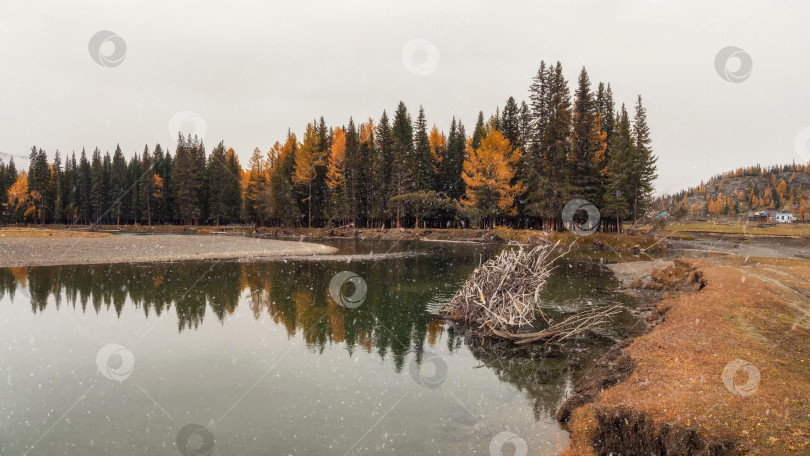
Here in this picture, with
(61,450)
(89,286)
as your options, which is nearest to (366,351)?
(61,450)

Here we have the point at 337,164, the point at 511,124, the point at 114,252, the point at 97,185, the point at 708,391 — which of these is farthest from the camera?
the point at 97,185

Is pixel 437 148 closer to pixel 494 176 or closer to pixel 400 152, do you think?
pixel 400 152

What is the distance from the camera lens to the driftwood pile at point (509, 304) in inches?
630

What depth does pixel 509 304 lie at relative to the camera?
16.8 m

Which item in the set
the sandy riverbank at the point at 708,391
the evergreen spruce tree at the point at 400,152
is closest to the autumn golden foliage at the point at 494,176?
the evergreen spruce tree at the point at 400,152

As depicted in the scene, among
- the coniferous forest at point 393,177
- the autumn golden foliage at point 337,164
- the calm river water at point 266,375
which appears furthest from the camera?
the autumn golden foliage at point 337,164

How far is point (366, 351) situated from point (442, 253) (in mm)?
33815

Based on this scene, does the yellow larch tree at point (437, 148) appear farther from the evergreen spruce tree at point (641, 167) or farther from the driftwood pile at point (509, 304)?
the driftwood pile at point (509, 304)

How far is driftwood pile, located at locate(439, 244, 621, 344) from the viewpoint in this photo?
16000 millimetres

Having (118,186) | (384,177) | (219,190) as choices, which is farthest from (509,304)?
(118,186)

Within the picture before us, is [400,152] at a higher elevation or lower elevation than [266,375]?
higher

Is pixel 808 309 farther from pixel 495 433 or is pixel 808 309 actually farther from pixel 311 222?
pixel 311 222

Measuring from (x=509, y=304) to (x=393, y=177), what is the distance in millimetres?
57705

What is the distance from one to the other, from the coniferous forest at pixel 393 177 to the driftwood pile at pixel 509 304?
4049 centimetres
